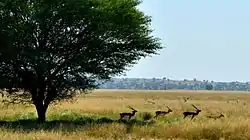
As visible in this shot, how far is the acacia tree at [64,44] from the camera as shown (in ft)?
95.8

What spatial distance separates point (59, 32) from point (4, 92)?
226 inches

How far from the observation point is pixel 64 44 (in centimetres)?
3112

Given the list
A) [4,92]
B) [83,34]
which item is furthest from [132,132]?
[4,92]

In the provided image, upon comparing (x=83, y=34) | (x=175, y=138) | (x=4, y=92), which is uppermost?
(x=83, y=34)

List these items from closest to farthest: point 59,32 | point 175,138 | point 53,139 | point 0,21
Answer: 1. point 53,139
2. point 175,138
3. point 0,21
4. point 59,32

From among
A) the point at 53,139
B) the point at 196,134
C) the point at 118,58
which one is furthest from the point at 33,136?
the point at 118,58

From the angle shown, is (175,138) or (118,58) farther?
(118,58)

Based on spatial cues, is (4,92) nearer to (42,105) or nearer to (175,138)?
(42,105)

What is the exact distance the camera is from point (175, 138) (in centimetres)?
2286

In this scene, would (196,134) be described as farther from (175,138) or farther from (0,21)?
(0,21)

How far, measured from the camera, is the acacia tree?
2919cm

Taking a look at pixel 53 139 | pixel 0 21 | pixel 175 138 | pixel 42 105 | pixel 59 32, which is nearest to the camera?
pixel 53 139

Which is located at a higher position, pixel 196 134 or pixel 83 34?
pixel 83 34

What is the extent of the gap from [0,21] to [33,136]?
31.4 feet
